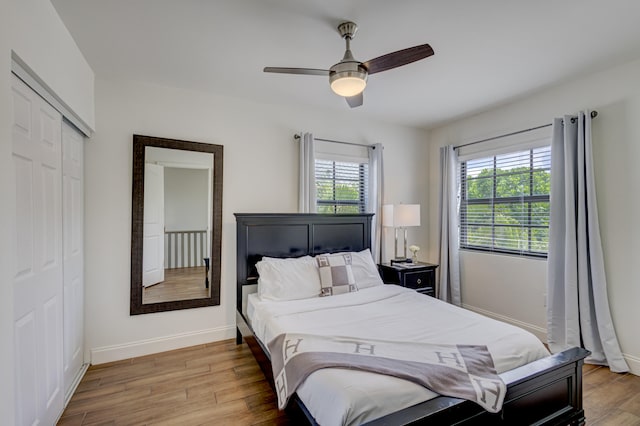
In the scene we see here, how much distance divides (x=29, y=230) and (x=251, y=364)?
1938mm

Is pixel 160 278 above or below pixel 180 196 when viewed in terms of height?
below

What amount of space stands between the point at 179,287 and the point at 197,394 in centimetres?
114

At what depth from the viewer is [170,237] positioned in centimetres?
308

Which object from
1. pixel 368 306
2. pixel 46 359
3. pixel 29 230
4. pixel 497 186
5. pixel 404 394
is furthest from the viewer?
pixel 497 186

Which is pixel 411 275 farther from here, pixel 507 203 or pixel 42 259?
pixel 42 259

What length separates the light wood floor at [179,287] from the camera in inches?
118

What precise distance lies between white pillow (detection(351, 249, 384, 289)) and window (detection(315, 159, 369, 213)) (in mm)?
814

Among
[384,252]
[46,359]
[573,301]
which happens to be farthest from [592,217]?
[46,359]

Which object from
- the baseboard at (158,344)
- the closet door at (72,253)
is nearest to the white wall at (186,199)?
the closet door at (72,253)

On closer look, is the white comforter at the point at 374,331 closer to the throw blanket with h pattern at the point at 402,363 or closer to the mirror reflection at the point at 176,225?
the throw blanket with h pattern at the point at 402,363

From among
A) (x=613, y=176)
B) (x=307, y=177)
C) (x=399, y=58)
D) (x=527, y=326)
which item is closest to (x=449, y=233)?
(x=527, y=326)

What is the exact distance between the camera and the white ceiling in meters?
1.91

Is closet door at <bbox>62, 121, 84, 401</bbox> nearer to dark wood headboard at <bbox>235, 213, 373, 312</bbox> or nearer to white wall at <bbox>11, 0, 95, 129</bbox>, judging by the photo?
white wall at <bbox>11, 0, 95, 129</bbox>

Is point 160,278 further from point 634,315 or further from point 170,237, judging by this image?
point 634,315
